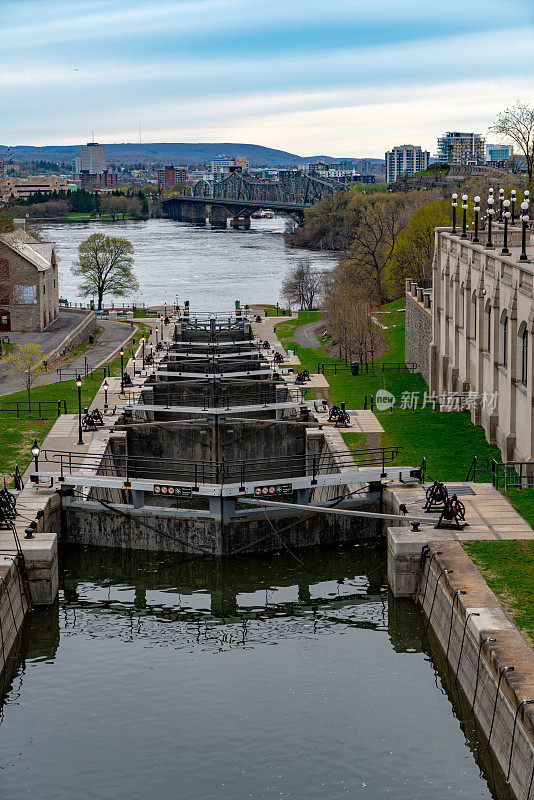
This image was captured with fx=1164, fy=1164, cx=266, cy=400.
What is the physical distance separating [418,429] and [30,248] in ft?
155

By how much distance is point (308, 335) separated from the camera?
8131 cm

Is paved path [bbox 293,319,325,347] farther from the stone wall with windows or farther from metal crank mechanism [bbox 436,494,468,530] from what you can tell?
metal crank mechanism [bbox 436,494,468,530]

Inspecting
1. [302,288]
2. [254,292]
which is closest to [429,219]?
[302,288]

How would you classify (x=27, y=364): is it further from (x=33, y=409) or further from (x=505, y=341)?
(x=505, y=341)

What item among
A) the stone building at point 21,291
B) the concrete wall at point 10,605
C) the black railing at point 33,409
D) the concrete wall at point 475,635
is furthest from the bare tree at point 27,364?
the concrete wall at point 475,635

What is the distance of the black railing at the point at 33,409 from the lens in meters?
49.8

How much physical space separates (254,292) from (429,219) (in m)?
37.3

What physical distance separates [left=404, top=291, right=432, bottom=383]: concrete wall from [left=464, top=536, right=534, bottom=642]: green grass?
29.1 meters

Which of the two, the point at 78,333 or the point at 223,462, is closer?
the point at 223,462

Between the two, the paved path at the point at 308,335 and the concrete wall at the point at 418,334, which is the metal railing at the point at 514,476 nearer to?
the concrete wall at the point at 418,334

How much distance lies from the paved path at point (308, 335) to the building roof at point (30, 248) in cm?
1810

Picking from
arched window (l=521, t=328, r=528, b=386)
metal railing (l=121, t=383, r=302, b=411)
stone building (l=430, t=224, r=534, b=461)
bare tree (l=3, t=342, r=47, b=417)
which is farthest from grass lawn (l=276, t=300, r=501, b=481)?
bare tree (l=3, t=342, r=47, b=417)

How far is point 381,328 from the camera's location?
77000 millimetres

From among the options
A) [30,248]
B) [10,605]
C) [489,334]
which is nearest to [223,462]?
A: [10,605]
